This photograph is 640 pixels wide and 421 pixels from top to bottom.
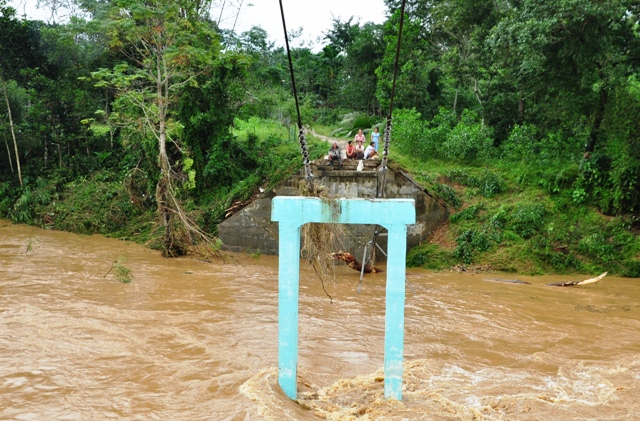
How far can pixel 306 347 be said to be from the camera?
25.4 ft

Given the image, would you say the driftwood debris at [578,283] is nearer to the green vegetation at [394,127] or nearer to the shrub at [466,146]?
the green vegetation at [394,127]

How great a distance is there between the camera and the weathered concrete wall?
14.6 meters

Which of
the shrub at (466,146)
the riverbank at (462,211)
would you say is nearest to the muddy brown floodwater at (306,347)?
the riverbank at (462,211)

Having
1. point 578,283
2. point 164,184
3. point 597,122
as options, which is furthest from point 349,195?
point 597,122

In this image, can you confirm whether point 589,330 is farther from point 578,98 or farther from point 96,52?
point 96,52

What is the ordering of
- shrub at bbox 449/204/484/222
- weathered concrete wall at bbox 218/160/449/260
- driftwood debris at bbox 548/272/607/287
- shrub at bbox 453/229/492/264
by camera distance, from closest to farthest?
driftwood debris at bbox 548/272/607/287, shrub at bbox 453/229/492/264, weathered concrete wall at bbox 218/160/449/260, shrub at bbox 449/204/484/222

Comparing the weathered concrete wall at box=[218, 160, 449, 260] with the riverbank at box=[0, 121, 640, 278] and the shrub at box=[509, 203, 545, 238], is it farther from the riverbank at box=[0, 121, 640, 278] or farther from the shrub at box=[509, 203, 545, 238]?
the shrub at box=[509, 203, 545, 238]

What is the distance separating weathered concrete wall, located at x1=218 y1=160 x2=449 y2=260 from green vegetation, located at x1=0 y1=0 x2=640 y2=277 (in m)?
0.64

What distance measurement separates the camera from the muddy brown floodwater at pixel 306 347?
5574mm

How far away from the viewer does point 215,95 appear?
58.7 ft

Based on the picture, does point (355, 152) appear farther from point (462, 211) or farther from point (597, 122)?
point (597, 122)

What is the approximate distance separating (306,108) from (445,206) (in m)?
7.58

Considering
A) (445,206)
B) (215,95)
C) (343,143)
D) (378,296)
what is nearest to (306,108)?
(343,143)

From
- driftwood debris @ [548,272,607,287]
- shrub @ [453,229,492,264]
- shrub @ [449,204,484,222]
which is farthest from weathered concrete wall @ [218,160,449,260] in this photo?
driftwood debris @ [548,272,607,287]
